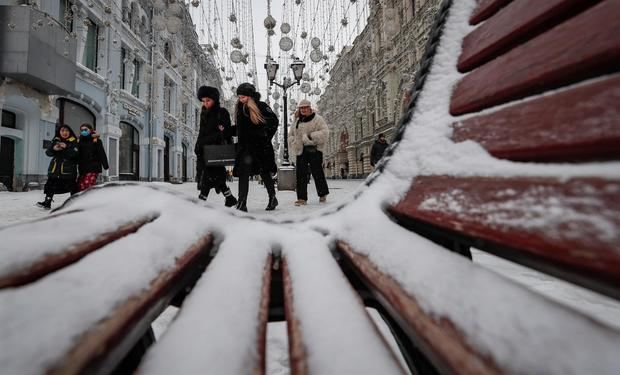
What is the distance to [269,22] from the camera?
19.0 ft

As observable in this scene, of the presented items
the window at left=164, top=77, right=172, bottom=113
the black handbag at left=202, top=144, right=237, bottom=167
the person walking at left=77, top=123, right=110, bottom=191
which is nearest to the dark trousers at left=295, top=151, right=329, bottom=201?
the black handbag at left=202, top=144, right=237, bottom=167

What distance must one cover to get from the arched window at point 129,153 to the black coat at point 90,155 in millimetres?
10512

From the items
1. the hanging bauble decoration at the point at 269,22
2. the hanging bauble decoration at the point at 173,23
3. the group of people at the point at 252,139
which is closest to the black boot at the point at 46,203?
the group of people at the point at 252,139

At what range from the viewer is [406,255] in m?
0.59

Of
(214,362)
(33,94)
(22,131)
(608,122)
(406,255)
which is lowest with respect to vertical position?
(214,362)

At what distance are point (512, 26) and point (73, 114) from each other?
48.2 ft

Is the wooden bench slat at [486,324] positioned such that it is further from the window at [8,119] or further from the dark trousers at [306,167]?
the window at [8,119]

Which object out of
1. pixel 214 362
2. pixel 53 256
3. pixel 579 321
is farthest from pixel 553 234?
pixel 53 256

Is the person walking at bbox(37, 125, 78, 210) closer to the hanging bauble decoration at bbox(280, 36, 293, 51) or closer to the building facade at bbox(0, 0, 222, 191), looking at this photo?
the building facade at bbox(0, 0, 222, 191)

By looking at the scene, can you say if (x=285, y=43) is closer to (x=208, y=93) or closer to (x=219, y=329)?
(x=208, y=93)

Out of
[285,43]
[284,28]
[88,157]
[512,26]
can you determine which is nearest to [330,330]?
[512,26]

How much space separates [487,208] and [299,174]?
13.7ft

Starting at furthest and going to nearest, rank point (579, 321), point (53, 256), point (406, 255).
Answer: point (406, 255), point (53, 256), point (579, 321)

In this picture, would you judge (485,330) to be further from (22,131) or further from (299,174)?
(22,131)
